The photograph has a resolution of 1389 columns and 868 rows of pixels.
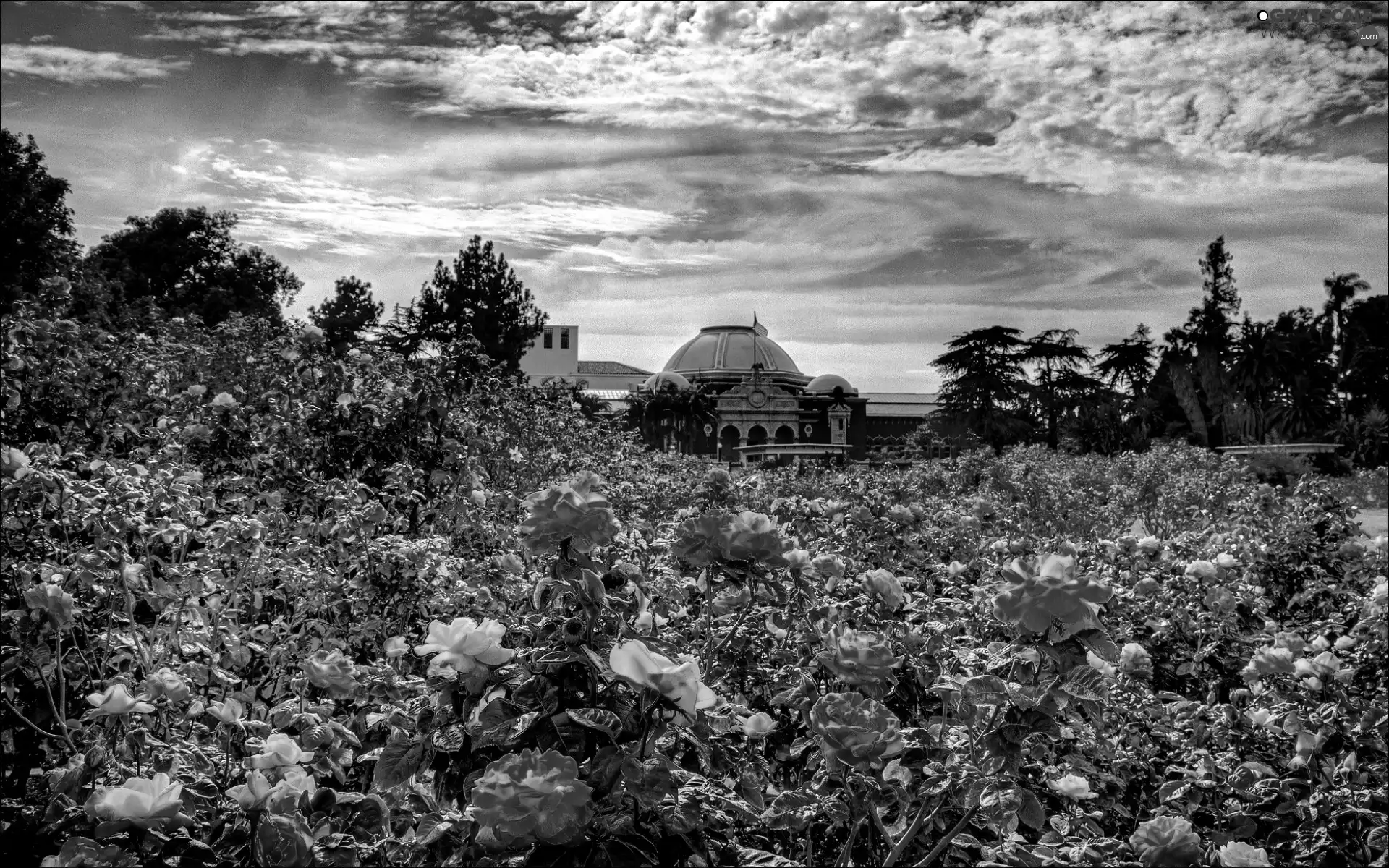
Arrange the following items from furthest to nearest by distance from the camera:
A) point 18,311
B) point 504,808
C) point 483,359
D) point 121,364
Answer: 1. point 483,359
2. point 121,364
3. point 18,311
4. point 504,808

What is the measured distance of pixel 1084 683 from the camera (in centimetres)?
141

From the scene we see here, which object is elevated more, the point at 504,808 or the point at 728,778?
the point at 504,808

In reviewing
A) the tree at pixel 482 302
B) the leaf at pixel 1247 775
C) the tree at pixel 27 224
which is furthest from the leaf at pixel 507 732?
the tree at pixel 482 302

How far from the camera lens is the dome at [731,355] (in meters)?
64.9

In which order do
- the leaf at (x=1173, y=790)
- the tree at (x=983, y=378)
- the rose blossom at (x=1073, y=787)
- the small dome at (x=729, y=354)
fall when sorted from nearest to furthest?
the rose blossom at (x=1073, y=787)
the leaf at (x=1173, y=790)
the tree at (x=983, y=378)
the small dome at (x=729, y=354)

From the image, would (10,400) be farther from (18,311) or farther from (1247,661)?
(1247,661)

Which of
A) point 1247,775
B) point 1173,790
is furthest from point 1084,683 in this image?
point 1247,775

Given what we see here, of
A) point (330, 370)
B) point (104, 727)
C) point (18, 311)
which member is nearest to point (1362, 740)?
point (104, 727)

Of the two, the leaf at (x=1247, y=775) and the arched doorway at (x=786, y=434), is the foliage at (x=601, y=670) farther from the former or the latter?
the arched doorway at (x=786, y=434)

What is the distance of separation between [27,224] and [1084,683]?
22965mm

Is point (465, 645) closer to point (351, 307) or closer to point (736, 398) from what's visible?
point (351, 307)

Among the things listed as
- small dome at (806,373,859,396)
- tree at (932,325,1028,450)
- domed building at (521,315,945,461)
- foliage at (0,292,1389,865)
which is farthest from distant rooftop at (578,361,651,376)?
foliage at (0,292,1389,865)

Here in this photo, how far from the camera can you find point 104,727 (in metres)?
1.69

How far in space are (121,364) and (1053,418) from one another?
3898 centimetres
